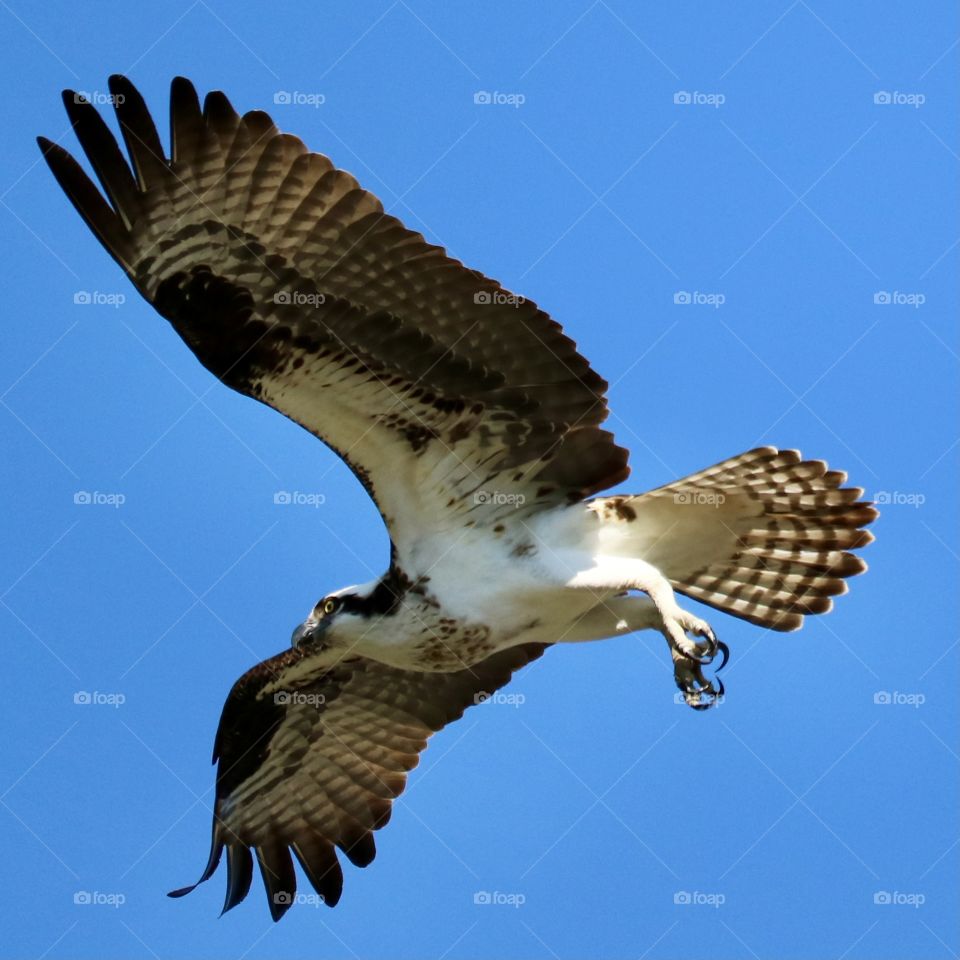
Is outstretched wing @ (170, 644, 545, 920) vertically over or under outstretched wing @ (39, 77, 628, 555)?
under

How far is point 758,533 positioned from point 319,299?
283 centimetres

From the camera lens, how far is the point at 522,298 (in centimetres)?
732
